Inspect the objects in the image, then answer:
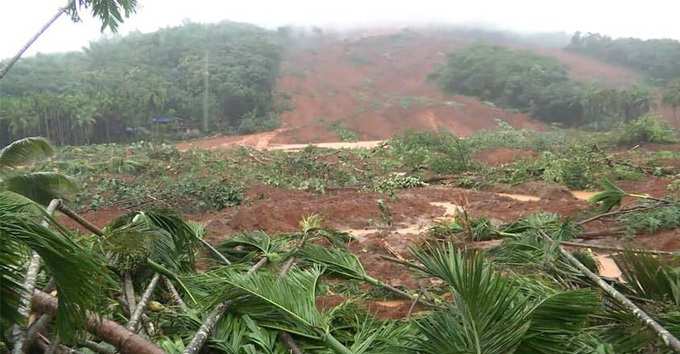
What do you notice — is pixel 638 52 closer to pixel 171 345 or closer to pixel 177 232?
pixel 177 232

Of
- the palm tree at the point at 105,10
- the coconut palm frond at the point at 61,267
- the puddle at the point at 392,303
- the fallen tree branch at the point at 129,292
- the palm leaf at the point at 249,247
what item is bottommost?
the puddle at the point at 392,303

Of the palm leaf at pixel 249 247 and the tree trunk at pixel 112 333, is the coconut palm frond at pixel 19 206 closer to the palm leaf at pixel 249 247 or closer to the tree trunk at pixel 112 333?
the tree trunk at pixel 112 333

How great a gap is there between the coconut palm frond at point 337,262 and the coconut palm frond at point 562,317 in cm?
171

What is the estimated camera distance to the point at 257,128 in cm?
3712

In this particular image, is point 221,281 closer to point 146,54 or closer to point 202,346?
point 202,346

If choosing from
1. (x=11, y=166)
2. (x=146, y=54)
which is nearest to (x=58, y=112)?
(x=146, y=54)

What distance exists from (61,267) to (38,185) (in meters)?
3.56

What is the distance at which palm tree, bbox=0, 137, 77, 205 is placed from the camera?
490 centimetres

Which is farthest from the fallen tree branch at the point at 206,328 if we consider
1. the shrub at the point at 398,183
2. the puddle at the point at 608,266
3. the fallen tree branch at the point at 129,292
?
the shrub at the point at 398,183

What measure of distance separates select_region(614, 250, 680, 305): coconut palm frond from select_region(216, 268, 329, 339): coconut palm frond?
1.77 m

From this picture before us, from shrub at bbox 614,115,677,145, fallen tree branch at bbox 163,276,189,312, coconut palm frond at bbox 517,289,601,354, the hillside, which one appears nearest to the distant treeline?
the hillside

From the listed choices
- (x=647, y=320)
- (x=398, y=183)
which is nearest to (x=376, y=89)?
(x=398, y=183)

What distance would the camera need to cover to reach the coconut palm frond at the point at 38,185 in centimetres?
483

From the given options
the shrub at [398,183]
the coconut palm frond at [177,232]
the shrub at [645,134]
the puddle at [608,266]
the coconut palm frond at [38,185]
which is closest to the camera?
the coconut palm frond at [177,232]
